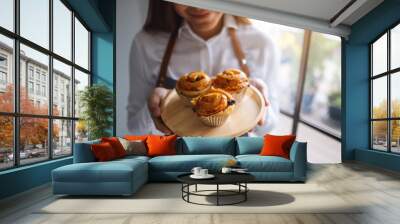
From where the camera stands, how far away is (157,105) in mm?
8766

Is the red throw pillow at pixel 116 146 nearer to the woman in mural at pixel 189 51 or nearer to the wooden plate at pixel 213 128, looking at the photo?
the wooden plate at pixel 213 128

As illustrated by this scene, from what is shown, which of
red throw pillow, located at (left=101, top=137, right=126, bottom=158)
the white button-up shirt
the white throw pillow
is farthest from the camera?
the white button-up shirt

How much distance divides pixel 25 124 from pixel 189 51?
179 inches

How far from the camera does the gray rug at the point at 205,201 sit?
3943 mm

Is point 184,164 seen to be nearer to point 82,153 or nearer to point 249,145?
point 249,145

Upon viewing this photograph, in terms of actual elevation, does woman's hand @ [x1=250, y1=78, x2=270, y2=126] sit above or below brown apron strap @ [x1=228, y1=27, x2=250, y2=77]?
below

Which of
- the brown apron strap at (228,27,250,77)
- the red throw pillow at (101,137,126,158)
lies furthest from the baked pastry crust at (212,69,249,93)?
the red throw pillow at (101,137,126,158)

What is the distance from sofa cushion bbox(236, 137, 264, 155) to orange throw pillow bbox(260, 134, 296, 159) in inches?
10.1

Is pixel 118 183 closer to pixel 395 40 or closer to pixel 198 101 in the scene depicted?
pixel 198 101

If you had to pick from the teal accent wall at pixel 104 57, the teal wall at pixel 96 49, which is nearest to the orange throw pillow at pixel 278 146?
the teal wall at pixel 96 49

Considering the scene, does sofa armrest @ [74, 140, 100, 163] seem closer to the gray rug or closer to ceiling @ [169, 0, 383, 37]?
the gray rug

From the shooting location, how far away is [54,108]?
6.34m

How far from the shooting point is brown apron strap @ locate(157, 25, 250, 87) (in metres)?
8.84

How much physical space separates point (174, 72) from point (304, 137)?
3.41 m
